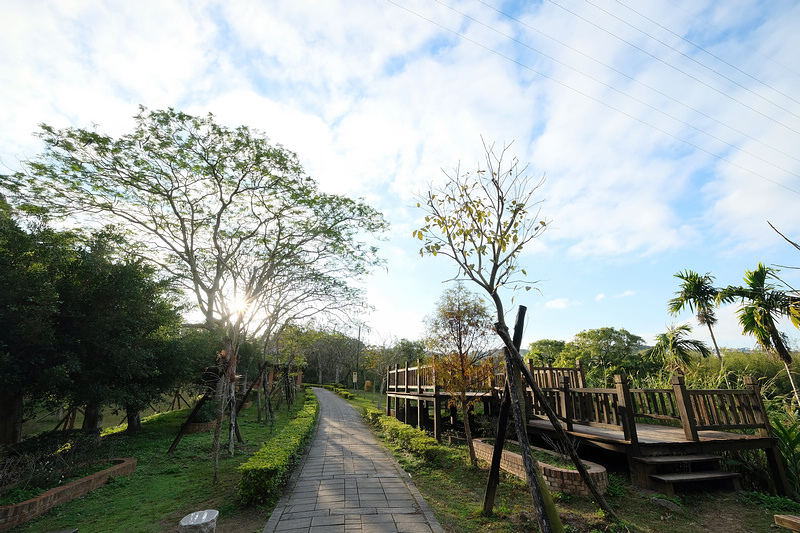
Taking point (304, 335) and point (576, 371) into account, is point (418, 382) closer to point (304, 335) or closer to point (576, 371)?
point (576, 371)

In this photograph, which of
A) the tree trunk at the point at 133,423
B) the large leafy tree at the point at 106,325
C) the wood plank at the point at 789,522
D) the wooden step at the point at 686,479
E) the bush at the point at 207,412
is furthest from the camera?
the bush at the point at 207,412

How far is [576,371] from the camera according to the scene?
927 cm

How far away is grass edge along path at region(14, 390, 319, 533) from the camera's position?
5195mm

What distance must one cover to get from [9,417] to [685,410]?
1474 cm

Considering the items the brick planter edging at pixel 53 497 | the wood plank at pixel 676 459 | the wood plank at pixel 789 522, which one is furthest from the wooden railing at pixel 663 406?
the brick planter edging at pixel 53 497

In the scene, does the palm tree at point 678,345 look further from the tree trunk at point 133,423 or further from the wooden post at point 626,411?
the tree trunk at point 133,423

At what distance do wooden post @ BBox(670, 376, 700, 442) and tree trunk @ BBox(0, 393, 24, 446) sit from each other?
1425 centimetres

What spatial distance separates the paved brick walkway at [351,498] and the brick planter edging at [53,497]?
3642 mm

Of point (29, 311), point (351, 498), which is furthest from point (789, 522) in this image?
point (29, 311)

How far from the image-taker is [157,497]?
20.8ft

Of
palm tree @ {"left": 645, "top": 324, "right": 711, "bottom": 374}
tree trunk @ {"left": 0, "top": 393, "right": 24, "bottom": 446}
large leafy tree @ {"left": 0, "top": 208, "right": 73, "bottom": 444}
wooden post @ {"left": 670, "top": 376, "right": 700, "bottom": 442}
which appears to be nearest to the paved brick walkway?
wooden post @ {"left": 670, "top": 376, "right": 700, "bottom": 442}

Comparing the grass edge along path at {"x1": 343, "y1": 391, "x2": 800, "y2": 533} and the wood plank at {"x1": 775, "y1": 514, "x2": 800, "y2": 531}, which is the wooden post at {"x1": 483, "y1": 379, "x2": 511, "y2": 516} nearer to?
the grass edge along path at {"x1": 343, "y1": 391, "x2": 800, "y2": 533}

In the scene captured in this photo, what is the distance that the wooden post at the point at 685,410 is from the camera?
21.0ft

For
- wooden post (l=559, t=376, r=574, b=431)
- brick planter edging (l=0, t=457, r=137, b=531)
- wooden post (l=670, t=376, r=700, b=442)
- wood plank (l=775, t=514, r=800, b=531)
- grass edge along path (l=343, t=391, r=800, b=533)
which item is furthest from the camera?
wooden post (l=559, t=376, r=574, b=431)
